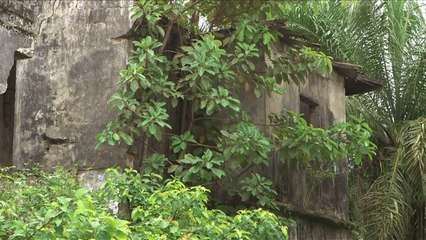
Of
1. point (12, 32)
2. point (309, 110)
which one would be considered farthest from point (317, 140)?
point (12, 32)

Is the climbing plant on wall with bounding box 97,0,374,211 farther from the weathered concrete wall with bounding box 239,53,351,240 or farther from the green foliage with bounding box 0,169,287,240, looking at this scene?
the green foliage with bounding box 0,169,287,240

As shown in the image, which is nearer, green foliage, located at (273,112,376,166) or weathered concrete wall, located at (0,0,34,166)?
weathered concrete wall, located at (0,0,34,166)

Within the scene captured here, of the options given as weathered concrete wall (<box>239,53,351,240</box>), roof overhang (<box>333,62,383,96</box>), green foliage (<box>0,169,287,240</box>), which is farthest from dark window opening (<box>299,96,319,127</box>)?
green foliage (<box>0,169,287,240</box>)

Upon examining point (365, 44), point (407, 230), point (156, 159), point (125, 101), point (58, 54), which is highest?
point (365, 44)

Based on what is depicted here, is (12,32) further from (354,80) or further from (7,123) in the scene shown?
(354,80)

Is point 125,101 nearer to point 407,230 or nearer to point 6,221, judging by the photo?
point 6,221

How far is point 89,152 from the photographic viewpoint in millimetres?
8812

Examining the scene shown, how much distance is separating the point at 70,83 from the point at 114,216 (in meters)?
2.37

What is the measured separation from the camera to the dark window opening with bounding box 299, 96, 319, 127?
11102 millimetres

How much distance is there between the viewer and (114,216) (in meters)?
7.06

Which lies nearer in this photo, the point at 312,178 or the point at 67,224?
the point at 67,224

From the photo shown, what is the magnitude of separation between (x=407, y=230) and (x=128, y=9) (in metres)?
6.32

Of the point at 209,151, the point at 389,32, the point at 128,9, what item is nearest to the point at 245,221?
the point at 209,151

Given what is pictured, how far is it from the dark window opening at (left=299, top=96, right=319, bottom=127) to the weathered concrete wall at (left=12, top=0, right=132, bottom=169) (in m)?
3.04
